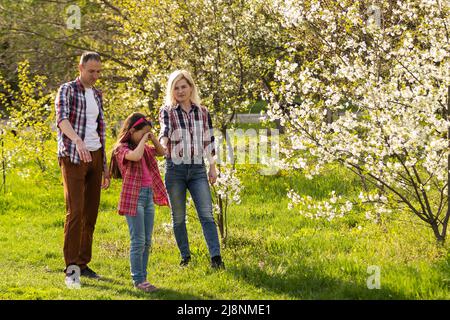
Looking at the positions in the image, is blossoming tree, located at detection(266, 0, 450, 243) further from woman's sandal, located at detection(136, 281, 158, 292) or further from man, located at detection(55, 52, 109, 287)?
man, located at detection(55, 52, 109, 287)

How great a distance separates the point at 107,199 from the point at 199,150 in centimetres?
553

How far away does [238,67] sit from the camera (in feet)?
26.1

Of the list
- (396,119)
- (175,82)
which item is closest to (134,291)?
(175,82)

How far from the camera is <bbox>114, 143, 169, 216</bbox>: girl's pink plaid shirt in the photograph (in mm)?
5793

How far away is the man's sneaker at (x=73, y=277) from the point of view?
6099mm

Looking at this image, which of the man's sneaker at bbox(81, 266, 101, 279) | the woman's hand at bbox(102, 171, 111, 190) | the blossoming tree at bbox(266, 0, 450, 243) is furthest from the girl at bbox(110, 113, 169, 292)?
the blossoming tree at bbox(266, 0, 450, 243)

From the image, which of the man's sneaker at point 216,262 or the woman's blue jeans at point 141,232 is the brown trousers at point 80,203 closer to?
the woman's blue jeans at point 141,232

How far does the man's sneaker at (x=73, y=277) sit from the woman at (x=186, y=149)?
1.09 metres

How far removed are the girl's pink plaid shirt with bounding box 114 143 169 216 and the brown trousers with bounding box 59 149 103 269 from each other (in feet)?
1.52

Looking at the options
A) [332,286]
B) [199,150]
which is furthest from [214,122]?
[332,286]

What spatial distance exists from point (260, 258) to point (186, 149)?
151 centimetres

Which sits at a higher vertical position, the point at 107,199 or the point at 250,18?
the point at 250,18

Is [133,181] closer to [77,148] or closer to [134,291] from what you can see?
[77,148]

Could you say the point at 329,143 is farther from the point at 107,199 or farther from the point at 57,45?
the point at 57,45
